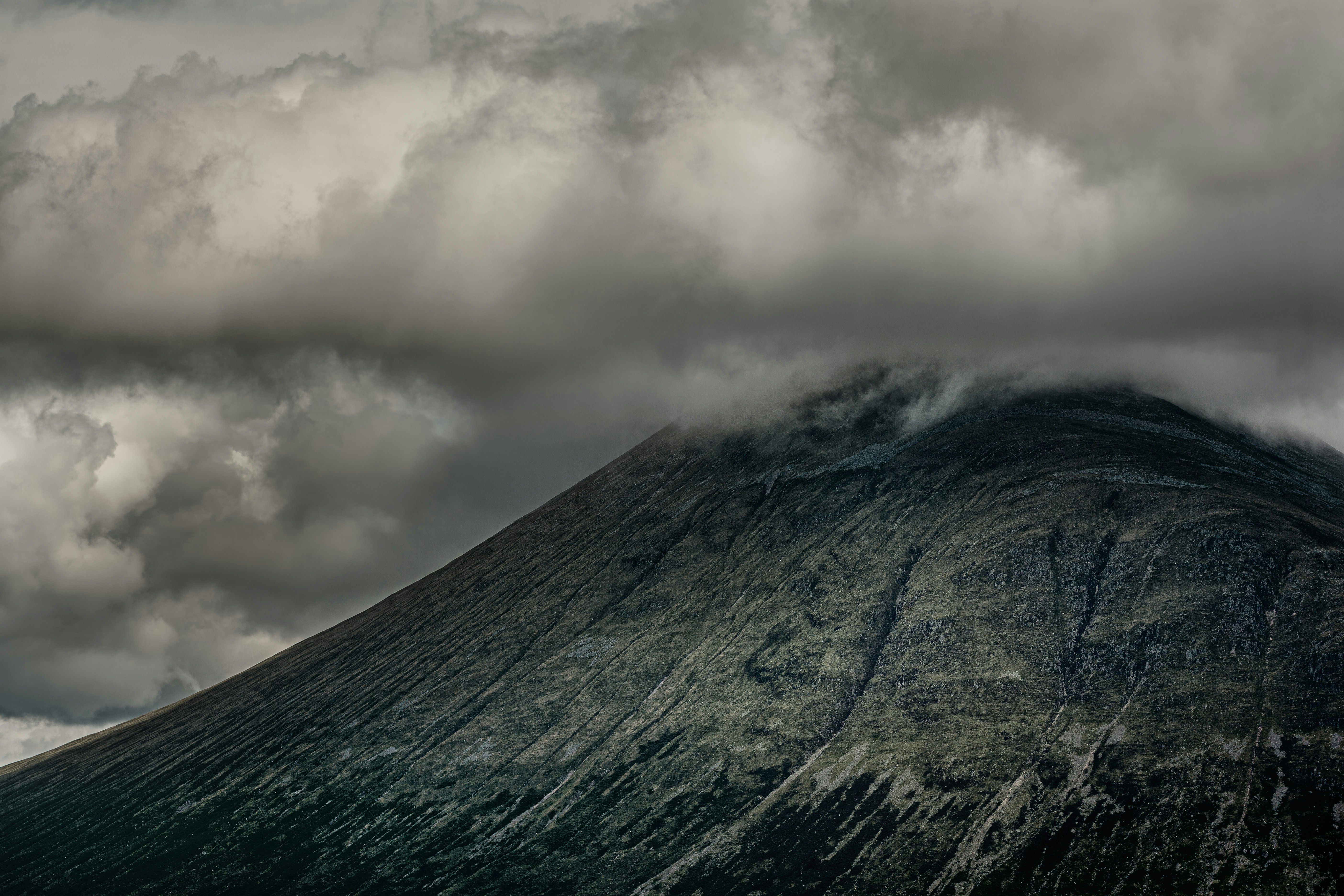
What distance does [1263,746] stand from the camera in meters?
196

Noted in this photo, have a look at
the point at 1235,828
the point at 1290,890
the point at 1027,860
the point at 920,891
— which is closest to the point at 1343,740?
the point at 1235,828

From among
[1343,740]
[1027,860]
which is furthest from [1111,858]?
[1343,740]

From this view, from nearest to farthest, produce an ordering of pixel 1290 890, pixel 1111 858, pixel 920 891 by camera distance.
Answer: pixel 1290 890, pixel 1111 858, pixel 920 891

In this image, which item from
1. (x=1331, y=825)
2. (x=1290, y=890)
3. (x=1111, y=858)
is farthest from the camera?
(x=1111, y=858)

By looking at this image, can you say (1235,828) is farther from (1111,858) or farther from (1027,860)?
(1027,860)

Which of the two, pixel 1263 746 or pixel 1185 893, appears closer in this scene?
pixel 1185 893

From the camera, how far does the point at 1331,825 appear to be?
173 m

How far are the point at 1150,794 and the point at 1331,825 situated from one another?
104 feet

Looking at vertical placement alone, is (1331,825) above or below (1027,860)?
below

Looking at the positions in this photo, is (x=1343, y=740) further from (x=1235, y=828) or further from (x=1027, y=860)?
(x=1027, y=860)

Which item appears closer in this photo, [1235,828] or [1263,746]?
[1235,828]

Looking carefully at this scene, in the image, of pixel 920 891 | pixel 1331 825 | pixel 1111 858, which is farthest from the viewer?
pixel 920 891

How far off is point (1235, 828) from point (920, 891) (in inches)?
2347

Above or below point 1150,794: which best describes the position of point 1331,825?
→ below
